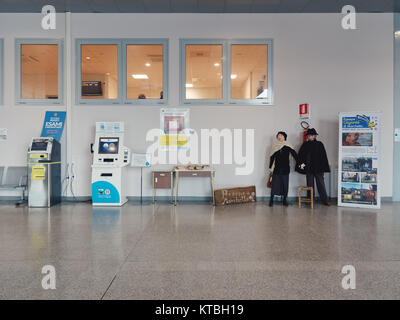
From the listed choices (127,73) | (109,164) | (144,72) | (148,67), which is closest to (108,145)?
(109,164)

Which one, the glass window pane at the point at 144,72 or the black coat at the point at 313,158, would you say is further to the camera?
the glass window pane at the point at 144,72

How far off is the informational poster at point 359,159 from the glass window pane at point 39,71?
6.31m

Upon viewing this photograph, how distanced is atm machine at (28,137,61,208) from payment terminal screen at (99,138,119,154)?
987mm

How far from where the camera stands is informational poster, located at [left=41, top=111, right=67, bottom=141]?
6246 millimetres

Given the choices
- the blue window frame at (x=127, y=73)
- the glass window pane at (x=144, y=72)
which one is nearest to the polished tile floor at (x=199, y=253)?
the blue window frame at (x=127, y=73)

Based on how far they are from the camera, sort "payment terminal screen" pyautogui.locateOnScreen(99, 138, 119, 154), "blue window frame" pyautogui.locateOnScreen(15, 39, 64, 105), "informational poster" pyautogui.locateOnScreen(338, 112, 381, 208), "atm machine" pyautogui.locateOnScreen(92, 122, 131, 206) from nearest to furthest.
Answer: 1. "informational poster" pyautogui.locateOnScreen(338, 112, 381, 208)
2. "atm machine" pyautogui.locateOnScreen(92, 122, 131, 206)
3. "payment terminal screen" pyautogui.locateOnScreen(99, 138, 119, 154)
4. "blue window frame" pyautogui.locateOnScreen(15, 39, 64, 105)

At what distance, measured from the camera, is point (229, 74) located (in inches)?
251

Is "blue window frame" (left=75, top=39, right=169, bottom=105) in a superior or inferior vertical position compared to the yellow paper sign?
superior

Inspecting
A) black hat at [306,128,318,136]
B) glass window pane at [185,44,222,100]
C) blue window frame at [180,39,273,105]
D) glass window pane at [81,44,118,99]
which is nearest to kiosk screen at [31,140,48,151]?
glass window pane at [81,44,118,99]

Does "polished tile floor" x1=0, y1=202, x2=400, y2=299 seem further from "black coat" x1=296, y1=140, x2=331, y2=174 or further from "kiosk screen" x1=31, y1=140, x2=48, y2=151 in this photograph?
"kiosk screen" x1=31, y1=140, x2=48, y2=151

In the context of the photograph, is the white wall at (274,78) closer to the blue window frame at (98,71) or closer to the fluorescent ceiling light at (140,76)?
the blue window frame at (98,71)

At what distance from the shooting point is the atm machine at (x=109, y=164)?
5750 mm

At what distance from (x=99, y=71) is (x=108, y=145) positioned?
1791 millimetres
